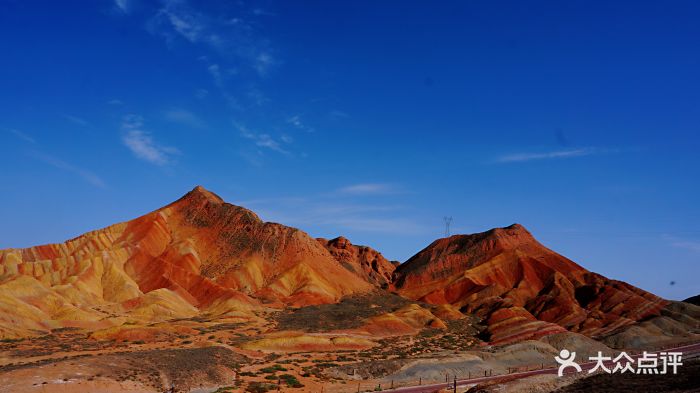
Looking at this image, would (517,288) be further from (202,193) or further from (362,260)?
(202,193)

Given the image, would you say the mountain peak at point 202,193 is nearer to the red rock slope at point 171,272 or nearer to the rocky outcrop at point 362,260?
the red rock slope at point 171,272

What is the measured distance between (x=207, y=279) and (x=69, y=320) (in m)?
38.2

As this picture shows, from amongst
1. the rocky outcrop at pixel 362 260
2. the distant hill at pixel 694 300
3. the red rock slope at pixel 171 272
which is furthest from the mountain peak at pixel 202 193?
the distant hill at pixel 694 300

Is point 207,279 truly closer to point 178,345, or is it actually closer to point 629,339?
point 178,345

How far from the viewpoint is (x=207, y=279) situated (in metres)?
116

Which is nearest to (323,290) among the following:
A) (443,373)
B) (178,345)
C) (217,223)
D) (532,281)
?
(217,223)

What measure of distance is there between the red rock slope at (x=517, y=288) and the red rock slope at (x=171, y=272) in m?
23.5

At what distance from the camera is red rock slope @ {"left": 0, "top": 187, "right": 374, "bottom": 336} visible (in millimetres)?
85000

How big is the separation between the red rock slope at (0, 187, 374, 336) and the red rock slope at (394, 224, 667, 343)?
23489mm

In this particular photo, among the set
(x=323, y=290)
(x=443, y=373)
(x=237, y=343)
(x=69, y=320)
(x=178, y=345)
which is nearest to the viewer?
(x=443, y=373)

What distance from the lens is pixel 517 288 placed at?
425 feet

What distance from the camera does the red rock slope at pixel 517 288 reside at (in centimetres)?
10006

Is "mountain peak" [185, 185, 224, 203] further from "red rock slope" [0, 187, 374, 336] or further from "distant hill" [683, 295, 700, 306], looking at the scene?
"distant hill" [683, 295, 700, 306]

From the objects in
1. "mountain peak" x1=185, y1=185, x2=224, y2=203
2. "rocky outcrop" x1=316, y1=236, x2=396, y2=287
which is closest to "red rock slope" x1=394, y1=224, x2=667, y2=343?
"rocky outcrop" x1=316, y1=236, x2=396, y2=287
